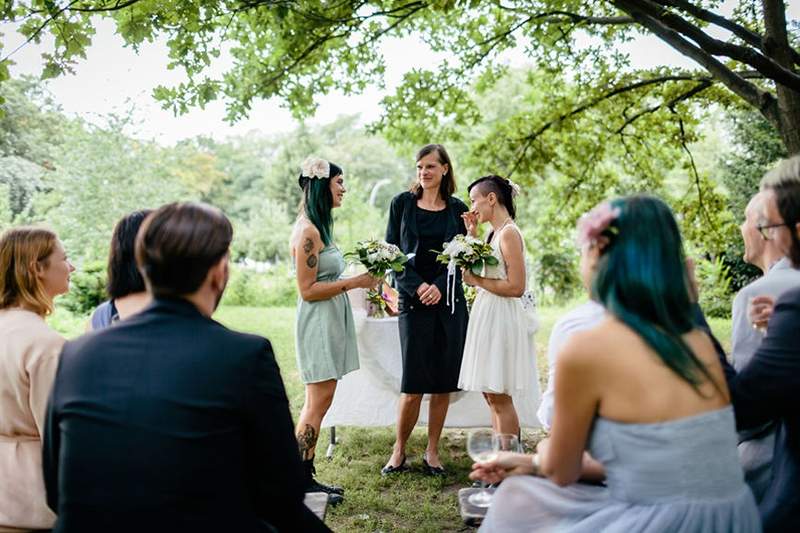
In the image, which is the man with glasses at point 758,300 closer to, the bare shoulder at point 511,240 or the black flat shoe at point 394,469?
the bare shoulder at point 511,240

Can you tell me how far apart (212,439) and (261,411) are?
14cm

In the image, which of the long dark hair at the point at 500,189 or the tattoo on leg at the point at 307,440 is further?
the long dark hair at the point at 500,189

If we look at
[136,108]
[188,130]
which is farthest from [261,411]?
[188,130]

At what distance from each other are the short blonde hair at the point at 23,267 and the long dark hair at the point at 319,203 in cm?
210

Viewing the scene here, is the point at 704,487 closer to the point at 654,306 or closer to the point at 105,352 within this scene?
the point at 654,306

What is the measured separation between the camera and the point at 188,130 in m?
36.6

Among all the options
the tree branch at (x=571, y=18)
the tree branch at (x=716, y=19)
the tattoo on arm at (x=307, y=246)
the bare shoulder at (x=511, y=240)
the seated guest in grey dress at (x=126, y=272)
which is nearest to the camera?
the seated guest in grey dress at (x=126, y=272)

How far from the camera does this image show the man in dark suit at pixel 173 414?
1.69 metres

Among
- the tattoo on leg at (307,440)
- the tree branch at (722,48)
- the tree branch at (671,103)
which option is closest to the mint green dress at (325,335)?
the tattoo on leg at (307,440)

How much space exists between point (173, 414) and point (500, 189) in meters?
3.66

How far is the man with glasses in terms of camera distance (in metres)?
2.42

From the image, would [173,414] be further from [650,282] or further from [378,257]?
[378,257]

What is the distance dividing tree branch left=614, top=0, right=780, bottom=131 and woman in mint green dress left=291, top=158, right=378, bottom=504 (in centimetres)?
309

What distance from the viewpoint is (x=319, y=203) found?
473cm
